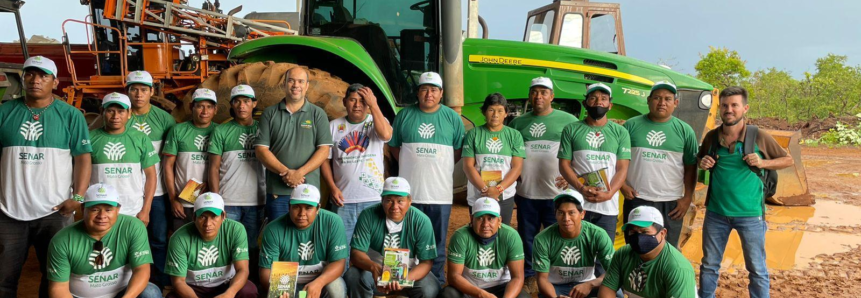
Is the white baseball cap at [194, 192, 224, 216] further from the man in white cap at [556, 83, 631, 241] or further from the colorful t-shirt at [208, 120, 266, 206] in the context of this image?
the man in white cap at [556, 83, 631, 241]

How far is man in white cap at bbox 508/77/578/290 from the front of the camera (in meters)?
4.67

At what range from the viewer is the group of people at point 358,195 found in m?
3.88

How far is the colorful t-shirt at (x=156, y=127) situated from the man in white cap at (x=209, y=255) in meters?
0.60

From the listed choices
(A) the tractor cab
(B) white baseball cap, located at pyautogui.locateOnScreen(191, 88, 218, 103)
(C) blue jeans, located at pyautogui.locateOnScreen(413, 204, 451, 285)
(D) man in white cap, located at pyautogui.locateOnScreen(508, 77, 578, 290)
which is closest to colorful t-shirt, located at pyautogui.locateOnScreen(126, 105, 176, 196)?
(B) white baseball cap, located at pyautogui.locateOnScreen(191, 88, 218, 103)

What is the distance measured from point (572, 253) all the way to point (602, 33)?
4168mm

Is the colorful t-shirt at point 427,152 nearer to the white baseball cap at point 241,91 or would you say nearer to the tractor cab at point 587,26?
the white baseball cap at point 241,91

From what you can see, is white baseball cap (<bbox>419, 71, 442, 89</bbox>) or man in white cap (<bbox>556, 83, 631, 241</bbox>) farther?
white baseball cap (<bbox>419, 71, 442, 89</bbox>)

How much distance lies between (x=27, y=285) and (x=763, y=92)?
69.7ft

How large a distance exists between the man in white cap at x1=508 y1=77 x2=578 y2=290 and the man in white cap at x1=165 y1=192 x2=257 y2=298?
182 cm

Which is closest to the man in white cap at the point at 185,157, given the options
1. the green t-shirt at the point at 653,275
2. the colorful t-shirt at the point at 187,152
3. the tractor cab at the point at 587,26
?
the colorful t-shirt at the point at 187,152

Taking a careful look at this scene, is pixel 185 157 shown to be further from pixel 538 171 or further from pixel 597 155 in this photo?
pixel 597 155

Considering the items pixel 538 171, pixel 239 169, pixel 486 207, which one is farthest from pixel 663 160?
pixel 239 169

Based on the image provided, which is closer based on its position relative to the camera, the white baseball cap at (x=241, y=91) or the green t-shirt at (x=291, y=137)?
the green t-shirt at (x=291, y=137)

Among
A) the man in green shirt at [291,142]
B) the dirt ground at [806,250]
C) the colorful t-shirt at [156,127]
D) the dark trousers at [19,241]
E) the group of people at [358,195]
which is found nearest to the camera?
the group of people at [358,195]
